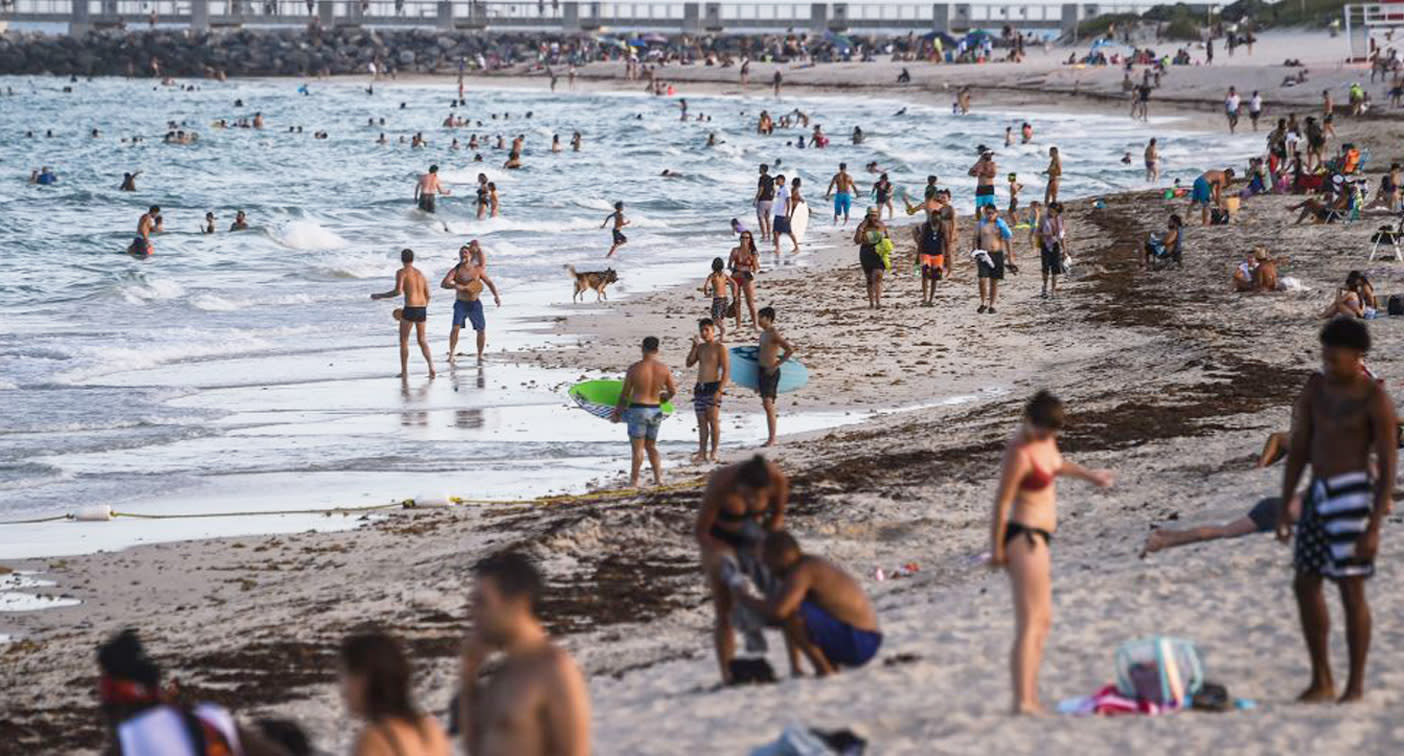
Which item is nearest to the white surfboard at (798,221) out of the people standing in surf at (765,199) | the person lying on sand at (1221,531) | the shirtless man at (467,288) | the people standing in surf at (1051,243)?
the people standing in surf at (765,199)

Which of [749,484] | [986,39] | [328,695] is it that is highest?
[986,39]

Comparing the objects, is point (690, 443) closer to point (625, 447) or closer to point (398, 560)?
point (625, 447)

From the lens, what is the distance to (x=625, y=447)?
1623cm

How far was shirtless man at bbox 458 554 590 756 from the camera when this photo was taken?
5.07m

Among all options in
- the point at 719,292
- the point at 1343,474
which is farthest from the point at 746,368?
the point at 1343,474

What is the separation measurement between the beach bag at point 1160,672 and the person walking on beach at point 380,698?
3.44 meters

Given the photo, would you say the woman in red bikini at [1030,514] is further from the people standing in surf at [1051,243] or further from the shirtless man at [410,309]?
the people standing in surf at [1051,243]

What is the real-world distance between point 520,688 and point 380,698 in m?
0.40

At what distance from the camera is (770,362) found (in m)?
15.9

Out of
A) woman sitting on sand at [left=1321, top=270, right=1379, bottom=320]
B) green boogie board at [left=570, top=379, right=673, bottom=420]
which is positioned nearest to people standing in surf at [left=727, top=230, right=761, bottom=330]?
green boogie board at [left=570, top=379, right=673, bottom=420]

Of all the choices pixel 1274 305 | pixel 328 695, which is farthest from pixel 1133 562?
pixel 1274 305

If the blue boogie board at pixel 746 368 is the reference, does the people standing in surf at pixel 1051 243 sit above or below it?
above

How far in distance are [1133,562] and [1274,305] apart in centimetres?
1170

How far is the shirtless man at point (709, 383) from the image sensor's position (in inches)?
590
